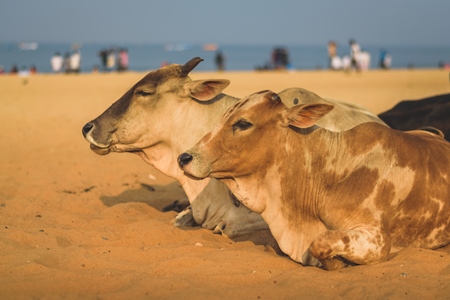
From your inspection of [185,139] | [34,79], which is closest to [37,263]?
[185,139]

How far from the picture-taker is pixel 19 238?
7172mm

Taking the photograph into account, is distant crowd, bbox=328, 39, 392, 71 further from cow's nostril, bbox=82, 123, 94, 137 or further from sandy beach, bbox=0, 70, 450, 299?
cow's nostril, bbox=82, 123, 94, 137

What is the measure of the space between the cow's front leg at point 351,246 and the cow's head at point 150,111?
244 cm

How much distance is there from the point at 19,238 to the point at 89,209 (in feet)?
6.18

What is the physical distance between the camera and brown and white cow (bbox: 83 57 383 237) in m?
7.86

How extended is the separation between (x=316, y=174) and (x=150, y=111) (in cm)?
229

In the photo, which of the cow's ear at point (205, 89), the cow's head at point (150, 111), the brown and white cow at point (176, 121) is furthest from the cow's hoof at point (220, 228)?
the cow's ear at point (205, 89)

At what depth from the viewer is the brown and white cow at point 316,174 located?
20.1ft

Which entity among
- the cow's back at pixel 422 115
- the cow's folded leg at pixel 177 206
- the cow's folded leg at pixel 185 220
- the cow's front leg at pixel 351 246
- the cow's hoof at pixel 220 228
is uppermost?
the cow's back at pixel 422 115

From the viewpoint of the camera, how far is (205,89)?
7836mm

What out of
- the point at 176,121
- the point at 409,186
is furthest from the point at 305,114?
the point at 176,121

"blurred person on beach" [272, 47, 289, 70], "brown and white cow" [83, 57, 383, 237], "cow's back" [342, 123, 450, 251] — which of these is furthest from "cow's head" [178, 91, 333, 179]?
"blurred person on beach" [272, 47, 289, 70]

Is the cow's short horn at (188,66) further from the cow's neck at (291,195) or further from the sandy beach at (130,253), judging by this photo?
the cow's neck at (291,195)

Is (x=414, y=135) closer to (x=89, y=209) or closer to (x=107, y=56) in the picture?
(x=89, y=209)
